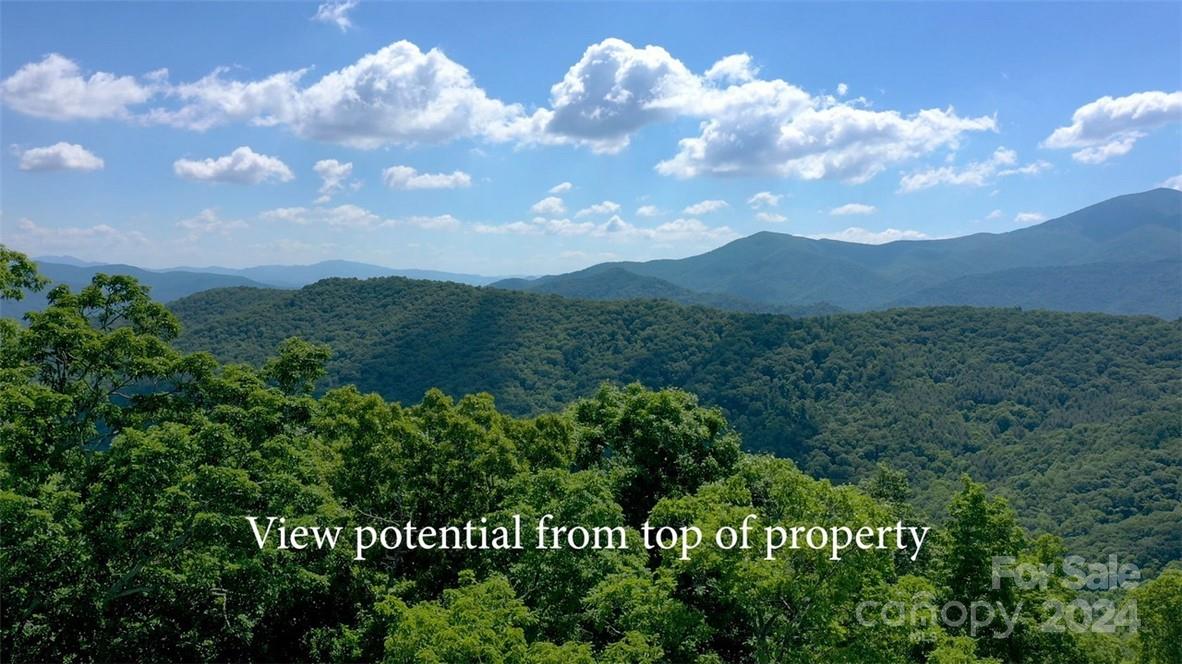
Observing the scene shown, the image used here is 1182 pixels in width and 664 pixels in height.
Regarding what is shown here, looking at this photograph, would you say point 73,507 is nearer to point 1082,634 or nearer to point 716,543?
point 716,543

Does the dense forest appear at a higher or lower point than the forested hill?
higher

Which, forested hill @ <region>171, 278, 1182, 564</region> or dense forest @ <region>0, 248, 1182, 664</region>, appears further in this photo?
forested hill @ <region>171, 278, 1182, 564</region>

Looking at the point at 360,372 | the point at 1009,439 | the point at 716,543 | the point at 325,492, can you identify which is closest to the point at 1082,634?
the point at 716,543

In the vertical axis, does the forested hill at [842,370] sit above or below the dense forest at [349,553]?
below

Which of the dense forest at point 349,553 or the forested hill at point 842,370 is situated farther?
the forested hill at point 842,370
